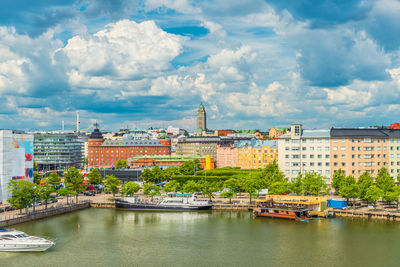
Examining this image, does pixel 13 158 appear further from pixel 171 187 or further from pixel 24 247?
pixel 24 247

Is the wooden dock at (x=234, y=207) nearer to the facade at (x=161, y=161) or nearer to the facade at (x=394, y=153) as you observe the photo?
the facade at (x=394, y=153)

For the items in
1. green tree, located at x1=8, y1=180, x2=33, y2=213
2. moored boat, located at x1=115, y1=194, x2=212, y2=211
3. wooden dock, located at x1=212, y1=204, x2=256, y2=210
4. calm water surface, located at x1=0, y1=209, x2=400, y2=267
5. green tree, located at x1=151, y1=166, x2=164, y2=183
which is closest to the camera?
calm water surface, located at x1=0, y1=209, x2=400, y2=267

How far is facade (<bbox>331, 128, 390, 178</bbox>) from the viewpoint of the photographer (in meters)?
105

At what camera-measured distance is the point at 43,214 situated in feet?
257

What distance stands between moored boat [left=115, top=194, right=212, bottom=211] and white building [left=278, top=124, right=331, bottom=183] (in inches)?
1157

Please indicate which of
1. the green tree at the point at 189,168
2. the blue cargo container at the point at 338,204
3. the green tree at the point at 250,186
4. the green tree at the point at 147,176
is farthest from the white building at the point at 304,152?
the green tree at the point at 147,176

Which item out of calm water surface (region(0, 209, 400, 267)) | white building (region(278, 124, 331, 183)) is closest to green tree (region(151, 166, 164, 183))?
white building (region(278, 124, 331, 183))

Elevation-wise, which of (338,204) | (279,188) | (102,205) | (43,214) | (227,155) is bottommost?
(102,205)

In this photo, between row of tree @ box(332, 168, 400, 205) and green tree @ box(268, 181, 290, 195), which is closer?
row of tree @ box(332, 168, 400, 205)

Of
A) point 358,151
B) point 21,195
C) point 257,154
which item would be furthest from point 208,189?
point 257,154

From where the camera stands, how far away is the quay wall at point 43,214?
69.0 metres

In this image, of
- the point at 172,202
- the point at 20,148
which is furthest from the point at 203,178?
the point at 20,148

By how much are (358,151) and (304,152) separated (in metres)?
12.5

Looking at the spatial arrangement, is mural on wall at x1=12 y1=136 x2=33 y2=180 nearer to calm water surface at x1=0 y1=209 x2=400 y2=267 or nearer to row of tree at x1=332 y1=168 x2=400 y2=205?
calm water surface at x1=0 y1=209 x2=400 y2=267
